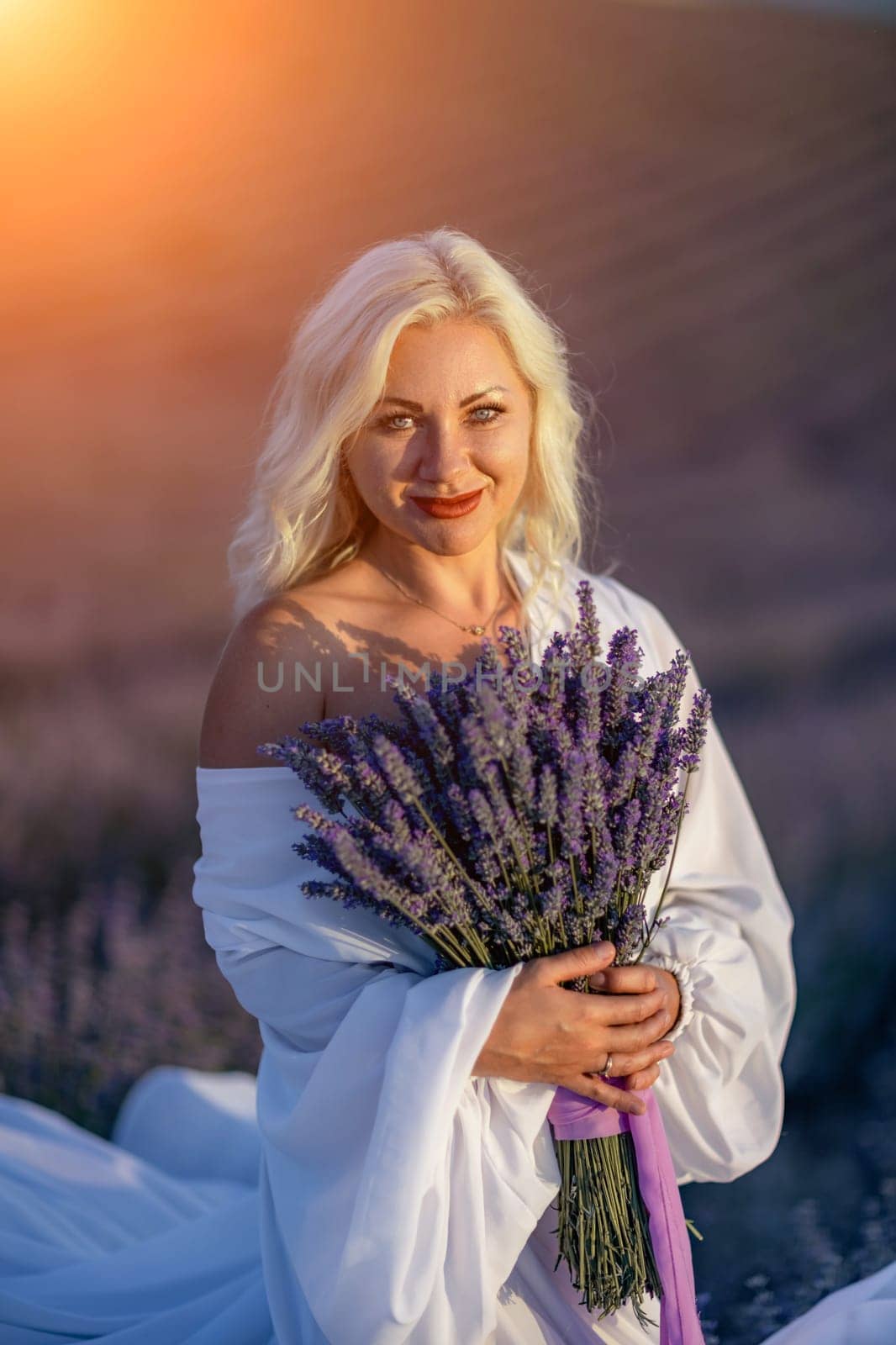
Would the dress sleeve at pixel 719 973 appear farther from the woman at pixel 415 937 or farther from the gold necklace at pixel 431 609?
the gold necklace at pixel 431 609

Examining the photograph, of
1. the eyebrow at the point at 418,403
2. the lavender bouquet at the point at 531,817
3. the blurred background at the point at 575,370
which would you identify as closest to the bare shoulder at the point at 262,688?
the lavender bouquet at the point at 531,817

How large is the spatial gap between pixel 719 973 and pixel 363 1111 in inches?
25.8

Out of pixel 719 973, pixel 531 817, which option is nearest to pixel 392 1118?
pixel 531 817

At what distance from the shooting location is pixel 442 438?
75.8 inches

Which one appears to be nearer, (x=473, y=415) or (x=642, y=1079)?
(x=642, y=1079)

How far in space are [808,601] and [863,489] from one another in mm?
392

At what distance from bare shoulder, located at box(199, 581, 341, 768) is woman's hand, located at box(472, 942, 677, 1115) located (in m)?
0.56

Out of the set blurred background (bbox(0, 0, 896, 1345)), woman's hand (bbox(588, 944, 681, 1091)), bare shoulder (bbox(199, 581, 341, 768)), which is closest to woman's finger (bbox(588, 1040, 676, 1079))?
woman's hand (bbox(588, 944, 681, 1091))

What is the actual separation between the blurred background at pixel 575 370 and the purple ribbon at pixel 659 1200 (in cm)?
158

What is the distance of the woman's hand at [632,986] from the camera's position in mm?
1743

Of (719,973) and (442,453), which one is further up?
(442,453)

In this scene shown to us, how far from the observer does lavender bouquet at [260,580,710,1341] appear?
154 cm

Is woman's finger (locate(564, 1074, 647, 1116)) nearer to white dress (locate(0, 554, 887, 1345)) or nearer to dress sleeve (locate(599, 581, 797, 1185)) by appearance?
white dress (locate(0, 554, 887, 1345))

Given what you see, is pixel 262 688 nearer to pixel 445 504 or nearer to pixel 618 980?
pixel 445 504
